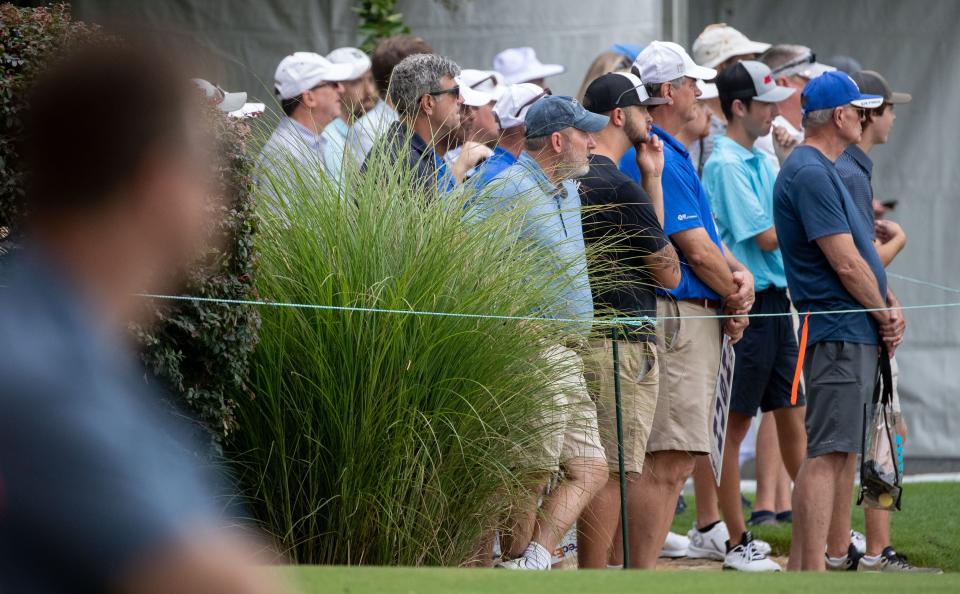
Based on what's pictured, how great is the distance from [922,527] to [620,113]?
3326mm

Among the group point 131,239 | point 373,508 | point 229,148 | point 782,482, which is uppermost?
point 131,239

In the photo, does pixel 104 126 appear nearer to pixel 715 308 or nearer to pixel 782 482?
pixel 715 308

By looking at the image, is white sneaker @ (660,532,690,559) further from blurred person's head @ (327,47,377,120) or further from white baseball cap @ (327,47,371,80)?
white baseball cap @ (327,47,371,80)

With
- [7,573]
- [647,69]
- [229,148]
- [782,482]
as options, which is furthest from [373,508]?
[782,482]

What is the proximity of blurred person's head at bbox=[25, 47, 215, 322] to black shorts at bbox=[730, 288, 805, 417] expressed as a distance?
5.64m

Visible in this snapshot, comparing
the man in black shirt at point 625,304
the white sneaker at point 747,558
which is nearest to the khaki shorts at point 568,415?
the man in black shirt at point 625,304

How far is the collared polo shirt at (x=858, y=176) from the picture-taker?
632 centimetres

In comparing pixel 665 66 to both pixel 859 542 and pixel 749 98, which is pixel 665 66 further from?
pixel 859 542

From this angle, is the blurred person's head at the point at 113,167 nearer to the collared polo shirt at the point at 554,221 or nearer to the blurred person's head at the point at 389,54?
the collared polo shirt at the point at 554,221

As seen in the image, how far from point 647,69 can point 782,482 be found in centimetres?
295

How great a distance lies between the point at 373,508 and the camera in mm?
4418

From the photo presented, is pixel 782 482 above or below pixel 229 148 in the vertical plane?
below

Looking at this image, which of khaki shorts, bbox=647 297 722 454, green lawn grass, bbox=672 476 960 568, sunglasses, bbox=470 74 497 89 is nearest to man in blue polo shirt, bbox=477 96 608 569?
khaki shorts, bbox=647 297 722 454

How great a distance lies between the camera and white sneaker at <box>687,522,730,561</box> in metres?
7.07
